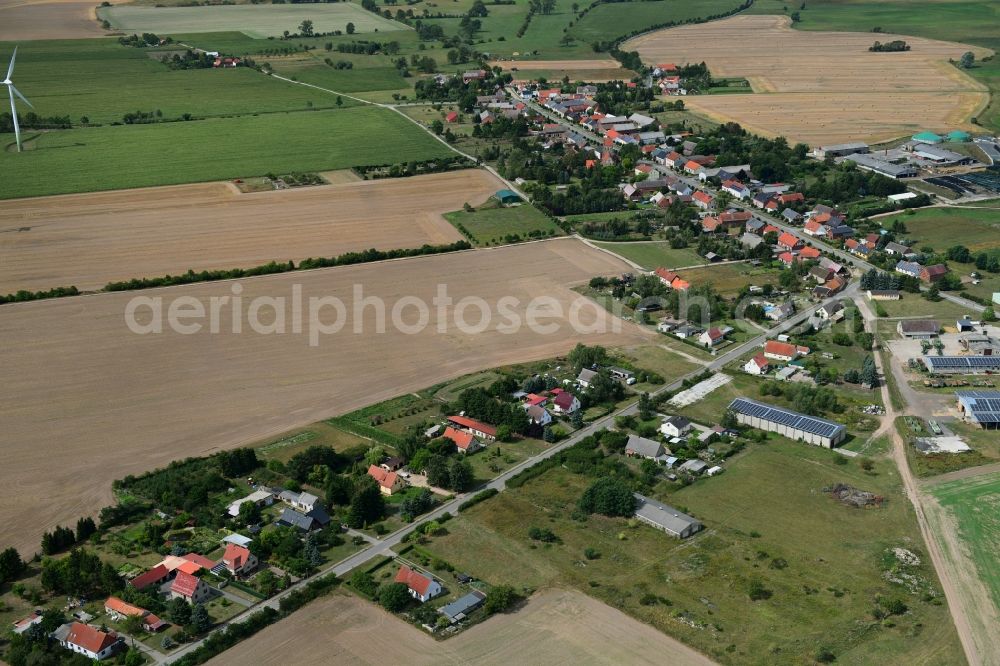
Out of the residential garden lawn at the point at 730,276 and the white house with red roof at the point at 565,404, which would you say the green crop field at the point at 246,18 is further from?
the white house with red roof at the point at 565,404

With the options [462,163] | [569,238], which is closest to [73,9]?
[462,163]

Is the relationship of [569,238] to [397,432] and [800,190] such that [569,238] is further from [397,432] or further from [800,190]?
[397,432]

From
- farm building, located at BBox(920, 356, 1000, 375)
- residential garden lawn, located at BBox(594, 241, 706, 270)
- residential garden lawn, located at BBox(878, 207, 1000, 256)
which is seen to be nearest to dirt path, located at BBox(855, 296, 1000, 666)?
farm building, located at BBox(920, 356, 1000, 375)

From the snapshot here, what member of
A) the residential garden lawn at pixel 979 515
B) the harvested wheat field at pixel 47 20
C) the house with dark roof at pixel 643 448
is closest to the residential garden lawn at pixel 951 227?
the residential garden lawn at pixel 979 515

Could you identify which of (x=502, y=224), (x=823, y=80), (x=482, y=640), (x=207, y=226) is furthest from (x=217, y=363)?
(x=823, y=80)

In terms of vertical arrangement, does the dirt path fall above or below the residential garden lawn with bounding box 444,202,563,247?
below

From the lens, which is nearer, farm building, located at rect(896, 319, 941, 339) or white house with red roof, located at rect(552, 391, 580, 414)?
white house with red roof, located at rect(552, 391, 580, 414)

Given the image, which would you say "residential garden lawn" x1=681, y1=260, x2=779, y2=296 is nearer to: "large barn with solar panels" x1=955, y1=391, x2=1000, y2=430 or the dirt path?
"large barn with solar panels" x1=955, y1=391, x2=1000, y2=430
